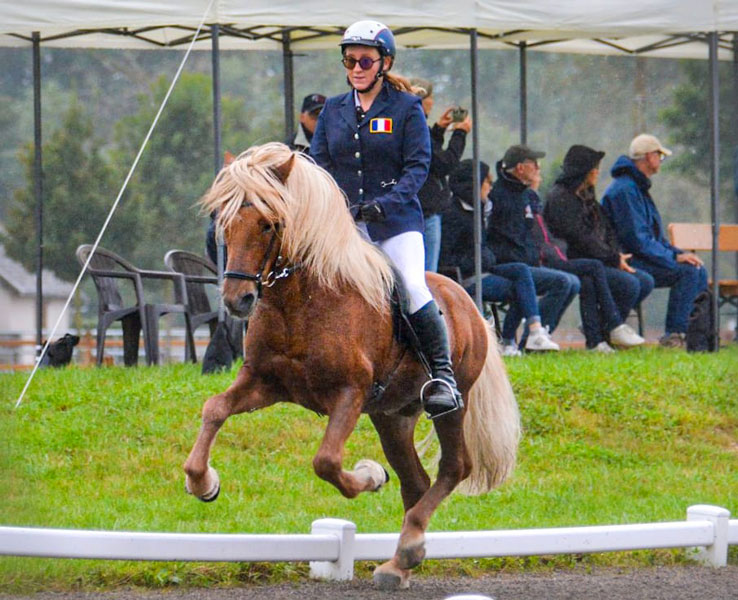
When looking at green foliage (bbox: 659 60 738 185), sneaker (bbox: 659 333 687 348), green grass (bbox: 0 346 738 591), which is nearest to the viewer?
green grass (bbox: 0 346 738 591)

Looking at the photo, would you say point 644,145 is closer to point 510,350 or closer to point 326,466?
point 510,350

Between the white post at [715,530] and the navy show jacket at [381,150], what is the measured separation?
2313 millimetres

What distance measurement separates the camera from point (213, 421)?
571cm

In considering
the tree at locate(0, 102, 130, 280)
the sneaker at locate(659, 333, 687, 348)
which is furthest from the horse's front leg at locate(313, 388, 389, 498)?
the tree at locate(0, 102, 130, 280)

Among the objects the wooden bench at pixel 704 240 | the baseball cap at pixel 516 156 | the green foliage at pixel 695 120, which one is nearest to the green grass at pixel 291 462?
the baseball cap at pixel 516 156

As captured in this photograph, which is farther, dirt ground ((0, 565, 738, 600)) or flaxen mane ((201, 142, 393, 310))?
dirt ground ((0, 565, 738, 600))

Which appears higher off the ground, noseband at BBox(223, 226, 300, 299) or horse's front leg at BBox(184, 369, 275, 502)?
noseband at BBox(223, 226, 300, 299)

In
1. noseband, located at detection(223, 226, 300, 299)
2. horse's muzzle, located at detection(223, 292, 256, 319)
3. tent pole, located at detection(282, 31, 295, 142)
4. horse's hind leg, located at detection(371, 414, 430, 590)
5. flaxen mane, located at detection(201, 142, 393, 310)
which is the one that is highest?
tent pole, located at detection(282, 31, 295, 142)

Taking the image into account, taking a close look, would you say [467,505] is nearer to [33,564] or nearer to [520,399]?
[520,399]

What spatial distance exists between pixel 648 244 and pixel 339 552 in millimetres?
7740

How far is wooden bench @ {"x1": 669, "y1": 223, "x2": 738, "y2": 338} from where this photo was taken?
589 inches

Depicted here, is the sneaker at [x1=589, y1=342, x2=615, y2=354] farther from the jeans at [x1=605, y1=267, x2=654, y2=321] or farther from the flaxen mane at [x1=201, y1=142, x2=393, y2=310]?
the flaxen mane at [x1=201, y1=142, x2=393, y2=310]

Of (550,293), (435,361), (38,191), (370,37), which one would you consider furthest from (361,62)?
(38,191)

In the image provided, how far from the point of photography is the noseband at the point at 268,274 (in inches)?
219
